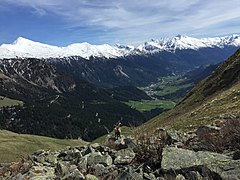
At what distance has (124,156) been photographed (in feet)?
45.8

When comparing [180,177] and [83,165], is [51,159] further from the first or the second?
[180,177]

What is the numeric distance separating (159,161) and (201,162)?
1.82 meters

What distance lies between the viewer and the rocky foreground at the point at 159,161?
10236mm

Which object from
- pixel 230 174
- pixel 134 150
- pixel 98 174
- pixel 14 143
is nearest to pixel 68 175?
pixel 98 174

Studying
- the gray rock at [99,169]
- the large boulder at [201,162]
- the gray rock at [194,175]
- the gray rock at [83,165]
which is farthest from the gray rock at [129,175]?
the gray rock at [83,165]

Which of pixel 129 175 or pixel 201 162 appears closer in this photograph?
pixel 201 162

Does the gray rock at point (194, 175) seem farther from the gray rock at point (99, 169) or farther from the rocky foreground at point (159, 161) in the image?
the gray rock at point (99, 169)

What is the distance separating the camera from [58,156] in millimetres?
18031

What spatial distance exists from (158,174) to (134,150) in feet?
8.17

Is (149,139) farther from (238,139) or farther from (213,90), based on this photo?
(213,90)

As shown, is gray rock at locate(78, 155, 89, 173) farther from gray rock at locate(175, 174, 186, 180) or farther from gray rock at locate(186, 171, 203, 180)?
gray rock at locate(186, 171, 203, 180)

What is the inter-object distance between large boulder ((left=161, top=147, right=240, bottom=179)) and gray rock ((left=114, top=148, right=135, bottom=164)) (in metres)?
2.03

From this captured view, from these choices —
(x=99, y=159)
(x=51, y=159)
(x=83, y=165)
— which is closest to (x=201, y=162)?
(x=99, y=159)

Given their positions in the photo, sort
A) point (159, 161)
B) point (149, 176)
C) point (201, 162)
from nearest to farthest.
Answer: point (201, 162) < point (149, 176) < point (159, 161)
